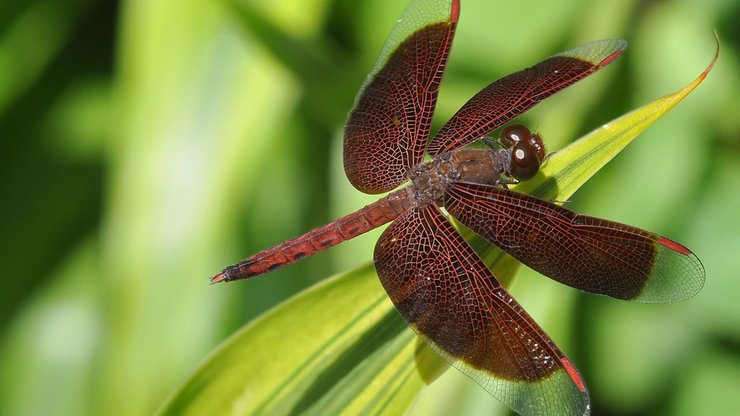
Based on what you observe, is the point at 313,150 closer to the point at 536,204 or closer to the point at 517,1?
the point at 517,1

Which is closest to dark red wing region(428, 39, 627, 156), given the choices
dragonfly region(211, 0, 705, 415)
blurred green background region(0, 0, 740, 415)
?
dragonfly region(211, 0, 705, 415)

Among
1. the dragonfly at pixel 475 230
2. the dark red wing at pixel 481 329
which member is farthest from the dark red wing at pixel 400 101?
the dark red wing at pixel 481 329

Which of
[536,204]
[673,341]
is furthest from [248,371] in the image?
[673,341]

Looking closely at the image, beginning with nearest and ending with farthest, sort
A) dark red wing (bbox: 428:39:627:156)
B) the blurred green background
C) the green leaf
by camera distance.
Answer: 1. the green leaf
2. dark red wing (bbox: 428:39:627:156)
3. the blurred green background

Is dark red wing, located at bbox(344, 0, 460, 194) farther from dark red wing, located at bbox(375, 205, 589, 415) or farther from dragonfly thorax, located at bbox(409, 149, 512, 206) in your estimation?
dark red wing, located at bbox(375, 205, 589, 415)

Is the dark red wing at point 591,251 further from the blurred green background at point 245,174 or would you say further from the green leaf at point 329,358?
the blurred green background at point 245,174

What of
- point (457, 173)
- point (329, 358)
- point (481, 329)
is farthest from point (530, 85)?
point (329, 358)
